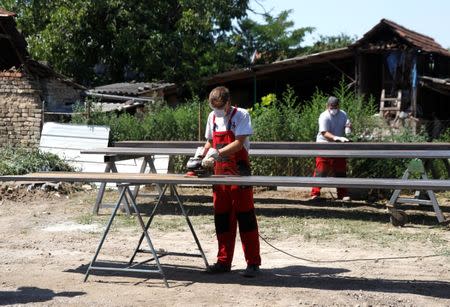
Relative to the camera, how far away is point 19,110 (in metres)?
16.2

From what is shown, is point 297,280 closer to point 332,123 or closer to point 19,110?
point 332,123

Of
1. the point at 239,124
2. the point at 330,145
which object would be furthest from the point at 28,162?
the point at 239,124

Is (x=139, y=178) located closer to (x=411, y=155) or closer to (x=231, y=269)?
(x=231, y=269)

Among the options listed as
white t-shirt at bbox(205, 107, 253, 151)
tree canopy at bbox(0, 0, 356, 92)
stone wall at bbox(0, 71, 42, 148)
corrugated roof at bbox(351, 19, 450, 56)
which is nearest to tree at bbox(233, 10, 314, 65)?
tree canopy at bbox(0, 0, 356, 92)

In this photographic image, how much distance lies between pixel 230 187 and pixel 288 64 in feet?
46.5

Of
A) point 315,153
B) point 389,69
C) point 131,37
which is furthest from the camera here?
point 131,37

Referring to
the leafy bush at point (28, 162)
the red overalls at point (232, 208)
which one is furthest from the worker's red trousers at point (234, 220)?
the leafy bush at point (28, 162)

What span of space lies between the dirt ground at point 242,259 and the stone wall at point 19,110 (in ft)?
17.4

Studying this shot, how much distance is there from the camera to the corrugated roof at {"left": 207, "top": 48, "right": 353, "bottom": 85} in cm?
1970

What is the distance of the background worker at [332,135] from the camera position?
11.0m

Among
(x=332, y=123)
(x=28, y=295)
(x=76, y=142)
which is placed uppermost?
(x=332, y=123)

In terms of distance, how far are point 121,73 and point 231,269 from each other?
22.5 m

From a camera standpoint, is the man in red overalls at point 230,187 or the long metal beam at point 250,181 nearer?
the long metal beam at point 250,181

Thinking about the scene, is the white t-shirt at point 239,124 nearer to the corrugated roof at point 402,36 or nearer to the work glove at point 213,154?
the work glove at point 213,154
